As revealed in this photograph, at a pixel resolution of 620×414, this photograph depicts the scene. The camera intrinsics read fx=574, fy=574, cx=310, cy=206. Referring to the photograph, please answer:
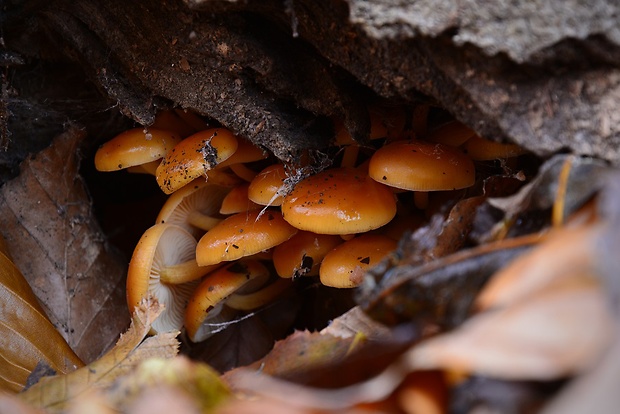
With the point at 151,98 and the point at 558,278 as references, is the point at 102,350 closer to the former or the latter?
the point at 151,98

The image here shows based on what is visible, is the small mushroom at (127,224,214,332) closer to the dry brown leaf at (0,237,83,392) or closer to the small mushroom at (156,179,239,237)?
the small mushroom at (156,179,239,237)

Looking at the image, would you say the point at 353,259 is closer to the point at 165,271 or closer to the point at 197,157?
the point at 197,157

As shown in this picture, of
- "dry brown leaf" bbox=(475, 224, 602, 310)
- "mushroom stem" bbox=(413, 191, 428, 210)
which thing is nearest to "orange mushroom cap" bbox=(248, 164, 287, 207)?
"mushroom stem" bbox=(413, 191, 428, 210)

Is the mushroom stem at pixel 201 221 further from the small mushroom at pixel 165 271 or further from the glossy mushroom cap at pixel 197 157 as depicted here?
the glossy mushroom cap at pixel 197 157

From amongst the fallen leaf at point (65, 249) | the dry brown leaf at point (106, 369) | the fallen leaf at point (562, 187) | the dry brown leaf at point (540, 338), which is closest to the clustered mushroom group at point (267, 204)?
the fallen leaf at point (65, 249)

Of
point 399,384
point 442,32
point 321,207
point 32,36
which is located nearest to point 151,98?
point 32,36

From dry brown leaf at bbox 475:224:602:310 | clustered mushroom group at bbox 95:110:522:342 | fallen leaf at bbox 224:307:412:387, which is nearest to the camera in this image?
dry brown leaf at bbox 475:224:602:310
